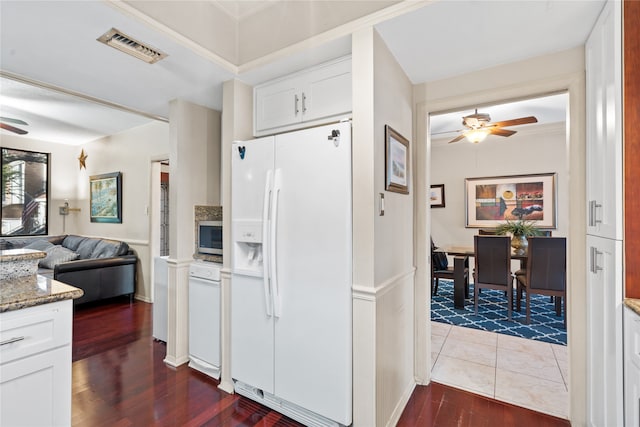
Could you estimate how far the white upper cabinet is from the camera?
6.64 feet

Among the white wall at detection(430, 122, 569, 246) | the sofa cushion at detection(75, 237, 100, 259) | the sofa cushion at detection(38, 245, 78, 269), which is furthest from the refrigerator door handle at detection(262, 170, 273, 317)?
the white wall at detection(430, 122, 569, 246)

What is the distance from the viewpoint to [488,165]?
551 centimetres

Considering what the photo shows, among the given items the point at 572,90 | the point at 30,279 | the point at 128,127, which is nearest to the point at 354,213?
the point at 572,90

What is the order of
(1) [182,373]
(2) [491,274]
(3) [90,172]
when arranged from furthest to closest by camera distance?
(3) [90,172], (2) [491,274], (1) [182,373]

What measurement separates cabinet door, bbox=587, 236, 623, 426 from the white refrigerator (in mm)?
1232

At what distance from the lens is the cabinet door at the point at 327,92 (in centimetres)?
200

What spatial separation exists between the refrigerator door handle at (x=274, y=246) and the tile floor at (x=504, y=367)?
1537 mm

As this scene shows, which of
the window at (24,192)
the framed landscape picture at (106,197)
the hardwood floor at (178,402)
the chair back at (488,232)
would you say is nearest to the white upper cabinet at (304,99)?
the hardwood floor at (178,402)

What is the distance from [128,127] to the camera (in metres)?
4.69

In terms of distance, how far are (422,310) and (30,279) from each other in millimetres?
2559

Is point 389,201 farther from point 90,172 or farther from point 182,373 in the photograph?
point 90,172

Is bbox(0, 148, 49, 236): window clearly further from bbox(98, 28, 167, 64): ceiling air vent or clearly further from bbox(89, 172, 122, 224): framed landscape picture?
bbox(98, 28, 167, 64): ceiling air vent

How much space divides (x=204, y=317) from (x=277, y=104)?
Answer: 1.85 metres

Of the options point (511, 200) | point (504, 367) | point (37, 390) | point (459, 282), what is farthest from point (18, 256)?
point (511, 200)
